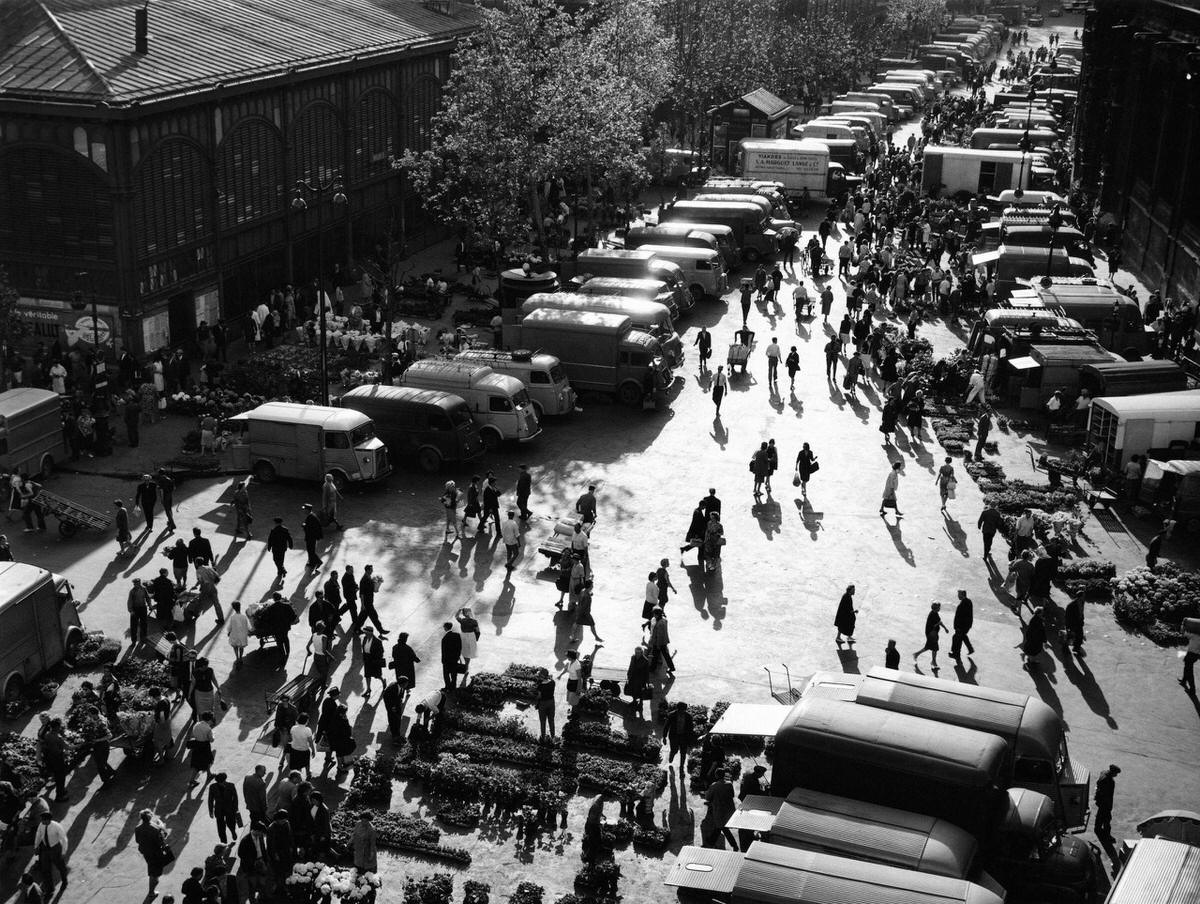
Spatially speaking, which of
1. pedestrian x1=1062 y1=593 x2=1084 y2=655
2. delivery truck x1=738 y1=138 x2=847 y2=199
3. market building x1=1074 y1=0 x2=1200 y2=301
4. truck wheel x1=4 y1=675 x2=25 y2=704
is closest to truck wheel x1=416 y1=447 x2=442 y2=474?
truck wheel x1=4 y1=675 x2=25 y2=704

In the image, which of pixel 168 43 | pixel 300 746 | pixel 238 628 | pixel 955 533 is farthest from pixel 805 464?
pixel 168 43

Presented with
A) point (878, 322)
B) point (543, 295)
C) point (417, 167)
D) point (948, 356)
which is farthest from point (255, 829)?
point (417, 167)

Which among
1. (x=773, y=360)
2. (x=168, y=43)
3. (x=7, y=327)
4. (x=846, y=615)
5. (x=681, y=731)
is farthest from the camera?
(x=168, y=43)

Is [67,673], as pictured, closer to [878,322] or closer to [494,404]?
[494,404]

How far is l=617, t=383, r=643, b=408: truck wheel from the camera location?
39031 mm

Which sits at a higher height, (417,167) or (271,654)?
(417,167)

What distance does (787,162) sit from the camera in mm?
66312

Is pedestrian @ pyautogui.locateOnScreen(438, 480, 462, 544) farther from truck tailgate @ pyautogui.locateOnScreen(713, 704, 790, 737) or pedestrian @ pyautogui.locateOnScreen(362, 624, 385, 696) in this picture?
truck tailgate @ pyautogui.locateOnScreen(713, 704, 790, 737)

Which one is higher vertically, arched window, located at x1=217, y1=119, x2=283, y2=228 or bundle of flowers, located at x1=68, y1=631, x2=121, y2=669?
arched window, located at x1=217, y1=119, x2=283, y2=228

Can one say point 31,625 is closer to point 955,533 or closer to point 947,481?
point 955,533

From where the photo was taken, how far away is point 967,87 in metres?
121

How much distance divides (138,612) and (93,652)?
106cm

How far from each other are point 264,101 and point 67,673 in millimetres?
25841

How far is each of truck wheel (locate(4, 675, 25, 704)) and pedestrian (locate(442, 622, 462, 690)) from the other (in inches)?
280
